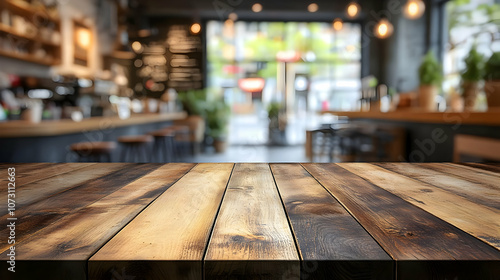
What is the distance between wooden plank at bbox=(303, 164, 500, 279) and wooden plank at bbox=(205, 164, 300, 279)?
15cm

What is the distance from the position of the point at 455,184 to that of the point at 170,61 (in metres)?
8.94

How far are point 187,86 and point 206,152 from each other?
5.75 feet

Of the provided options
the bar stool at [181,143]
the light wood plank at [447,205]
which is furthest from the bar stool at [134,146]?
the light wood plank at [447,205]

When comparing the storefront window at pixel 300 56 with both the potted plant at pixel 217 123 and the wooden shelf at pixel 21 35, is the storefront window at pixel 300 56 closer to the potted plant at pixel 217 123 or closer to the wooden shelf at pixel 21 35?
the potted plant at pixel 217 123

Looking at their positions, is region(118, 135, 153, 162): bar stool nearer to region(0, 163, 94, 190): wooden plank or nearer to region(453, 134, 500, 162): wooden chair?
region(0, 163, 94, 190): wooden plank

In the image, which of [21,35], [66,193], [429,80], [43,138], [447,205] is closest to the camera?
[447,205]

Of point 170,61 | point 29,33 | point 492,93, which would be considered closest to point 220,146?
point 170,61

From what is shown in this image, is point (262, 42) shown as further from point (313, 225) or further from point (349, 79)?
point (313, 225)

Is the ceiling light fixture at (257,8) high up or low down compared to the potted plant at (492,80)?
up

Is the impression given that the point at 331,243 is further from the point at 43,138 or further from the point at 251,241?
the point at 43,138

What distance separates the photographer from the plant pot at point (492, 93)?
2.98 m

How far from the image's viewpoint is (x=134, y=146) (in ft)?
15.3

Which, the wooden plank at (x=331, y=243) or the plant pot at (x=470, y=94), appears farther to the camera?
the plant pot at (x=470, y=94)

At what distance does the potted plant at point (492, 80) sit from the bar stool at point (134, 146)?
10.5ft
